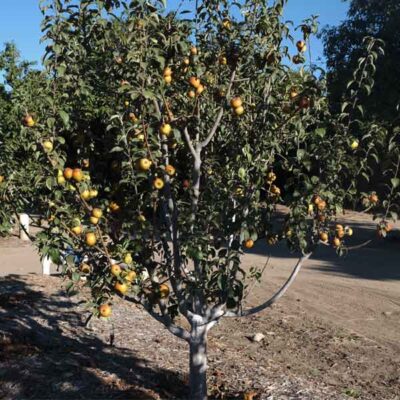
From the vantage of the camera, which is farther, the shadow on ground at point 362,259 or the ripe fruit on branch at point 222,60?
the shadow on ground at point 362,259

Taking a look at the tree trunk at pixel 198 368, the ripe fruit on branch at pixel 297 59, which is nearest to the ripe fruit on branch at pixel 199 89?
the ripe fruit on branch at pixel 297 59

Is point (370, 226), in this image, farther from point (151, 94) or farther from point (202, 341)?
point (151, 94)

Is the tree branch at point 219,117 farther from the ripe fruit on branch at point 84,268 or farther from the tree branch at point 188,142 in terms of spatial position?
the ripe fruit on branch at point 84,268

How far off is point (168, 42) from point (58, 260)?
1371 millimetres

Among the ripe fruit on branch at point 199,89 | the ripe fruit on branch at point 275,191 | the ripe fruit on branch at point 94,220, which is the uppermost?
the ripe fruit on branch at point 199,89

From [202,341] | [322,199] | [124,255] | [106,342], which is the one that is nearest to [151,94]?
[124,255]

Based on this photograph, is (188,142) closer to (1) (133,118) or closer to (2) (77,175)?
(1) (133,118)

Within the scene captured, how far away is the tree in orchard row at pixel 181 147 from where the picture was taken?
10.1ft

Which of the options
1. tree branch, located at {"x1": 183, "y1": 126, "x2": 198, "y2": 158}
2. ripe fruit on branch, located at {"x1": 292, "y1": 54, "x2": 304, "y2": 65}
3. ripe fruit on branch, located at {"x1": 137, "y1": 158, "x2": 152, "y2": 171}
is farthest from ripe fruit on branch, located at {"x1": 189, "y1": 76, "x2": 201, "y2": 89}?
ripe fruit on branch, located at {"x1": 292, "y1": 54, "x2": 304, "y2": 65}

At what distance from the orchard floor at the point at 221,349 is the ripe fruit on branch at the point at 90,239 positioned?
2.36 feet

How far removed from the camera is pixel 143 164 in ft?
9.67

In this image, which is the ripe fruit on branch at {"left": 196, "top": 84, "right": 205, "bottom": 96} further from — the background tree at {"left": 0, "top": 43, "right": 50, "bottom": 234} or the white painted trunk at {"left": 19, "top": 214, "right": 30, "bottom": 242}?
the white painted trunk at {"left": 19, "top": 214, "right": 30, "bottom": 242}

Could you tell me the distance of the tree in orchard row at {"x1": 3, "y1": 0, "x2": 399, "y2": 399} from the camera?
3.08 m

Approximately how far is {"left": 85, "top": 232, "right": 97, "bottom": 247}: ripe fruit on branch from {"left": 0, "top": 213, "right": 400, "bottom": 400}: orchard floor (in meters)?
0.72
